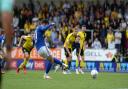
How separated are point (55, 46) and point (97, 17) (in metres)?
3.89

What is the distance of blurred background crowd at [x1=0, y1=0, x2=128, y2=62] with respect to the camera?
28.7 metres

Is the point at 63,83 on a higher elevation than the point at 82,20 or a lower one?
lower

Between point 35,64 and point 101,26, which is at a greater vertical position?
point 101,26

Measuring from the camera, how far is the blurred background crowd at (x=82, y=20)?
28719 millimetres

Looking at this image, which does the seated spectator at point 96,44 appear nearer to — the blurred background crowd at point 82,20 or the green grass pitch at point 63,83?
the blurred background crowd at point 82,20

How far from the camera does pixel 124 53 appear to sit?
2816 cm

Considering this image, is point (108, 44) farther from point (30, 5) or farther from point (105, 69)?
point (30, 5)

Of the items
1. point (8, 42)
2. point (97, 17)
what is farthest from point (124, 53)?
point (8, 42)

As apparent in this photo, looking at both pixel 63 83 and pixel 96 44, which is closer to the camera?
pixel 63 83

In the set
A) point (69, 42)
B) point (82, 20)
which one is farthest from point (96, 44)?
point (69, 42)

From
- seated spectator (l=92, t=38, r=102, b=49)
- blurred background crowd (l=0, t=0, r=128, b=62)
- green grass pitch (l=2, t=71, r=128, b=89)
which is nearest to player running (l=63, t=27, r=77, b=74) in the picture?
blurred background crowd (l=0, t=0, r=128, b=62)

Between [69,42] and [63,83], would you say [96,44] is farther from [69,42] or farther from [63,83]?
[63,83]

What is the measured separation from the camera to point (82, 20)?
30.5 metres

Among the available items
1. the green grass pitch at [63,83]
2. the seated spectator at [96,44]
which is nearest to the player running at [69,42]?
the green grass pitch at [63,83]
